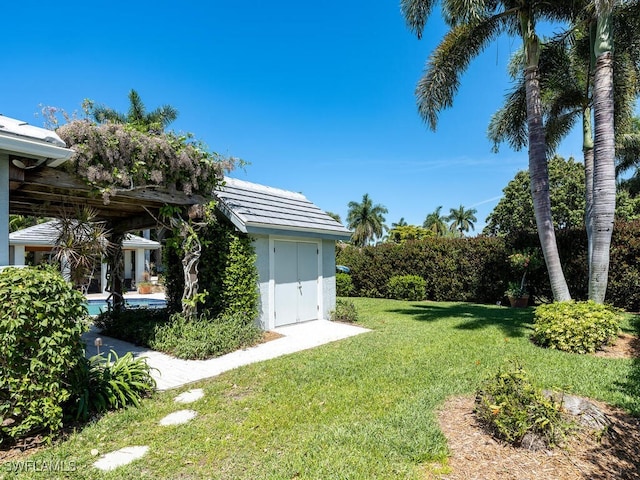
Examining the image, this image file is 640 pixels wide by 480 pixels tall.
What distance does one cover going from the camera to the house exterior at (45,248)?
18.8m

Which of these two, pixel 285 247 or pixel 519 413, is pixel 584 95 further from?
pixel 519 413

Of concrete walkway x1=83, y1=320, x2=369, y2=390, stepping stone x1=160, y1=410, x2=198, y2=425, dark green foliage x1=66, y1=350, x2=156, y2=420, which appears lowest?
concrete walkway x1=83, y1=320, x2=369, y2=390

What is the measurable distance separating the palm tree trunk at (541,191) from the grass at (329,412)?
2.09 m

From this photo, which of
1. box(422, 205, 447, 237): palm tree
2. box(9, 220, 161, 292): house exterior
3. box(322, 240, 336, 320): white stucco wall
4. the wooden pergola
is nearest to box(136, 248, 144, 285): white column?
box(9, 220, 161, 292): house exterior

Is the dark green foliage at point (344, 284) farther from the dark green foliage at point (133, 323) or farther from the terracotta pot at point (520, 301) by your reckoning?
the dark green foliage at point (133, 323)

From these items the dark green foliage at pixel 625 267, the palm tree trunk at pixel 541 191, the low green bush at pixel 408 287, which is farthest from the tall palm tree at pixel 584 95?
the low green bush at pixel 408 287

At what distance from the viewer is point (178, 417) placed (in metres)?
4.23

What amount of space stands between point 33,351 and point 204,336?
3.91 meters

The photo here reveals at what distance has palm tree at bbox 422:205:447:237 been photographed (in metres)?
58.8

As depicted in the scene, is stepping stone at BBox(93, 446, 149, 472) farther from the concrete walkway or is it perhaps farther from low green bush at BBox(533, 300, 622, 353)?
low green bush at BBox(533, 300, 622, 353)

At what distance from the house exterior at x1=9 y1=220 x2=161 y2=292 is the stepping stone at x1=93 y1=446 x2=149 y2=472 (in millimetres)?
14724

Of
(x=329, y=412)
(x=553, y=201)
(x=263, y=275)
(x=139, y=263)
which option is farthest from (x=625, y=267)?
(x=139, y=263)

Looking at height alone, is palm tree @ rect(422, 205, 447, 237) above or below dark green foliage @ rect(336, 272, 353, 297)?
above

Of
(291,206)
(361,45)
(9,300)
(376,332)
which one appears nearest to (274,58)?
(361,45)
